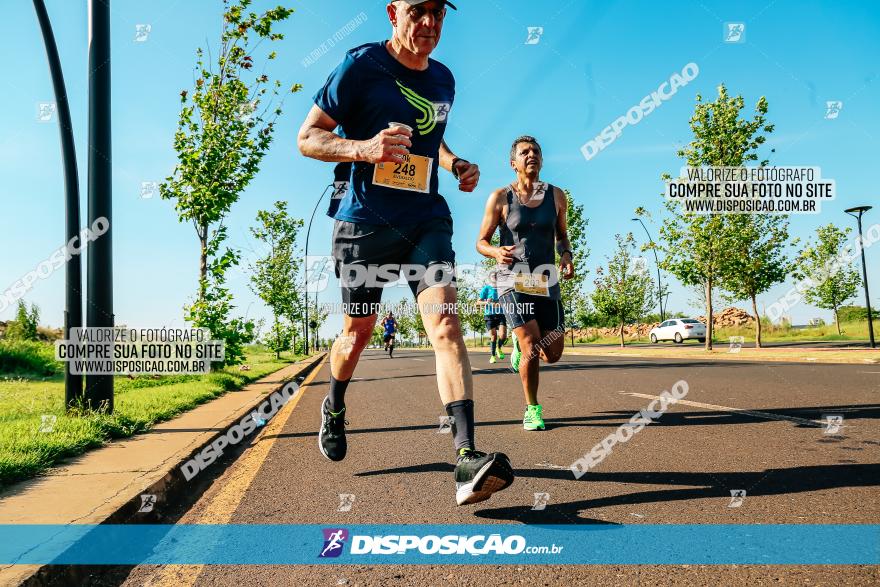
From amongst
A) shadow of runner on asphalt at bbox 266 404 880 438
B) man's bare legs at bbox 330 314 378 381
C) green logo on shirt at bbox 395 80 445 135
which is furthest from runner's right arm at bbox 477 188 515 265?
green logo on shirt at bbox 395 80 445 135

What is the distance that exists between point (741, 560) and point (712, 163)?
82.6ft

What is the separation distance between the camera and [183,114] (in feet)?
34.0

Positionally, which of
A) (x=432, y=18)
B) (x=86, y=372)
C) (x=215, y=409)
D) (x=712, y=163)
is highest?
(x=712, y=163)

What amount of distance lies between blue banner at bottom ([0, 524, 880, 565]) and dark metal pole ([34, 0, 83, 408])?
11.5 feet

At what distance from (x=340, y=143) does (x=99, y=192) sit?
367 centimetres

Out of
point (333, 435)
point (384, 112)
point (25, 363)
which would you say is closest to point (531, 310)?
point (333, 435)

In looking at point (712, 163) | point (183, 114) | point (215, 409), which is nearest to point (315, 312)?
point (712, 163)

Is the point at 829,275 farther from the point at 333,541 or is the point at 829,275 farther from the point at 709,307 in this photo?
the point at 333,541

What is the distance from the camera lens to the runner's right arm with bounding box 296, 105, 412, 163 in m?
2.70

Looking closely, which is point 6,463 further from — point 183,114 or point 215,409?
point 183,114

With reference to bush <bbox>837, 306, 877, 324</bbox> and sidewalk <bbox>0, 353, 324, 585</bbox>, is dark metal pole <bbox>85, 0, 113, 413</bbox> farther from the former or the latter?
bush <bbox>837, 306, 877, 324</bbox>

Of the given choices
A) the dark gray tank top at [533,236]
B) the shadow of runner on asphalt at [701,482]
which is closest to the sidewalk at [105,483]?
the shadow of runner on asphalt at [701,482]

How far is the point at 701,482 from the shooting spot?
10.7ft

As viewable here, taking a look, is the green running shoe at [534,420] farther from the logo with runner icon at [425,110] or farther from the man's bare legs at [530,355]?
the logo with runner icon at [425,110]
